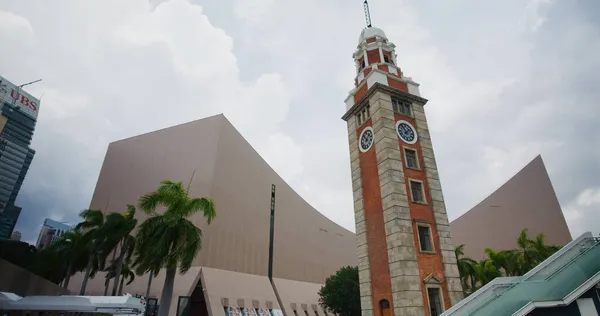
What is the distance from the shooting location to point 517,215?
153 feet

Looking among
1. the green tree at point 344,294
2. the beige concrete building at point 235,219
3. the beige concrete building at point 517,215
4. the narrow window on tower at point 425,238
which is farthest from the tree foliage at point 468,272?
the beige concrete building at point 517,215

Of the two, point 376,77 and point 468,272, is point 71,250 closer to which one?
point 376,77

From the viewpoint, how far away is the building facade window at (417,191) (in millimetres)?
16828

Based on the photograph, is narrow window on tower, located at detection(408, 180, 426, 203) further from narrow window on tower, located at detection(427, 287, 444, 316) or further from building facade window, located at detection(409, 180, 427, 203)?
narrow window on tower, located at detection(427, 287, 444, 316)

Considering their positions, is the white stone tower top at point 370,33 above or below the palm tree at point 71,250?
above

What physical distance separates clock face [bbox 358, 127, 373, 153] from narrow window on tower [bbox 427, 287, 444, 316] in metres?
7.99

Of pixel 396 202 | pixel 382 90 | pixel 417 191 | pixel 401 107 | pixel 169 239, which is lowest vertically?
pixel 169 239

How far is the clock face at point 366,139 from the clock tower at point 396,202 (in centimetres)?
6

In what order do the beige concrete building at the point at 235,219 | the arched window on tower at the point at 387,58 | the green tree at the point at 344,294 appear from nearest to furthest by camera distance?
the arched window on tower at the point at 387,58
the green tree at the point at 344,294
the beige concrete building at the point at 235,219

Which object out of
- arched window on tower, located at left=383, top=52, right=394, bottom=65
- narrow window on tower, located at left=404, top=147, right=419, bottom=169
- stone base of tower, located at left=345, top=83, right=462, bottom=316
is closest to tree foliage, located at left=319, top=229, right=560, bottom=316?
stone base of tower, located at left=345, top=83, right=462, bottom=316

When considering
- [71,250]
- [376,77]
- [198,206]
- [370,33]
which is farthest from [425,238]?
[71,250]

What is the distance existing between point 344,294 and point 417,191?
1057 centimetres

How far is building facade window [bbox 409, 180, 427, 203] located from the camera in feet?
55.2

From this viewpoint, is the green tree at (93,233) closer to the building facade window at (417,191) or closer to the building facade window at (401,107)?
the building facade window at (417,191)
